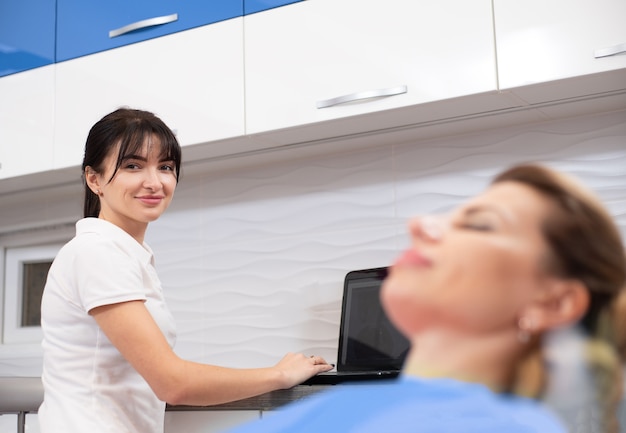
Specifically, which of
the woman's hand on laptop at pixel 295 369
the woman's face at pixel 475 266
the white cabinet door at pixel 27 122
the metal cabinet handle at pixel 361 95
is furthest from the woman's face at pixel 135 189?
the white cabinet door at pixel 27 122

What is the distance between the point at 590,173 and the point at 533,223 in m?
1.33

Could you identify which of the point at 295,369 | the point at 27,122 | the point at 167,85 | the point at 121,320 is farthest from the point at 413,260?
the point at 27,122

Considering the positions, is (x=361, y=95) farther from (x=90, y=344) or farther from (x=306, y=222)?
(x=90, y=344)

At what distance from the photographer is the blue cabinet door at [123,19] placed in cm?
185

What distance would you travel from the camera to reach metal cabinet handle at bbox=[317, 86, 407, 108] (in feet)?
5.06

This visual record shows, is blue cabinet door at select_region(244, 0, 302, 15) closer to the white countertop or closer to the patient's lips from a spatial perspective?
the white countertop

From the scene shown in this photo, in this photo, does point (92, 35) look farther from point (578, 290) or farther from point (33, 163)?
point (578, 290)

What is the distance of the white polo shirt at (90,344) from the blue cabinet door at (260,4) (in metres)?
0.82

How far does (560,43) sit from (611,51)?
95mm

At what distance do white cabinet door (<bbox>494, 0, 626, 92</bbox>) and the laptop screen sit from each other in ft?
1.78

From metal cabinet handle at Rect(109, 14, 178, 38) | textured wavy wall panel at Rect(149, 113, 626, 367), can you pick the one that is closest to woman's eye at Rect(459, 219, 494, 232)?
textured wavy wall panel at Rect(149, 113, 626, 367)

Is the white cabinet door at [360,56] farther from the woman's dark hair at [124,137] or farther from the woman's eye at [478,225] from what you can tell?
the woman's eye at [478,225]

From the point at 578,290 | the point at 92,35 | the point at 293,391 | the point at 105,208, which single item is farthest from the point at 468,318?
the point at 92,35

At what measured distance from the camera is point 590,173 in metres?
1.63
